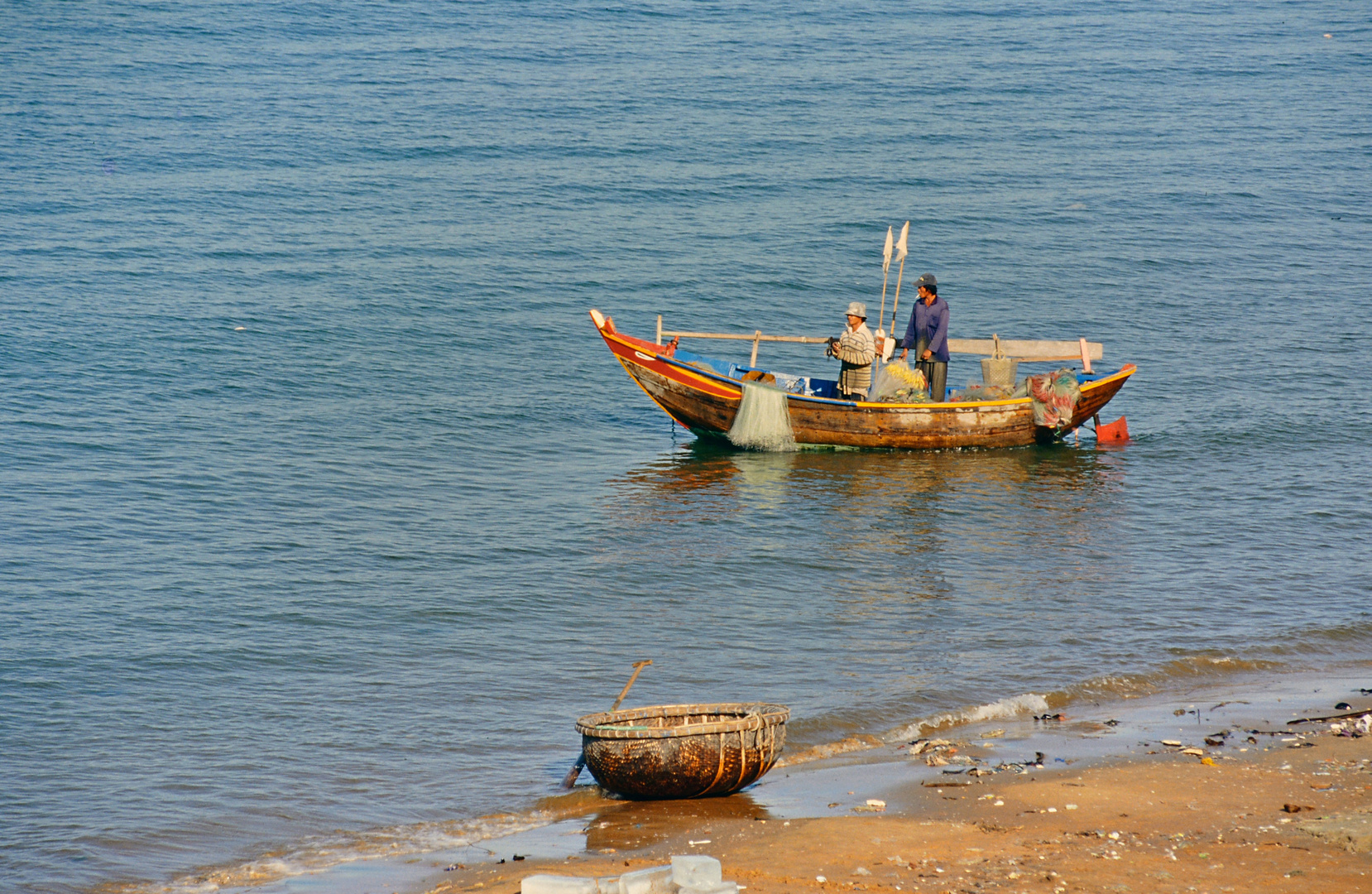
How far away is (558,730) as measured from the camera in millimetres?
8836

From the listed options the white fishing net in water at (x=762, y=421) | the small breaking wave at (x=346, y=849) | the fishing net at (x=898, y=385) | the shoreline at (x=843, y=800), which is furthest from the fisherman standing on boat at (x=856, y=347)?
the small breaking wave at (x=346, y=849)

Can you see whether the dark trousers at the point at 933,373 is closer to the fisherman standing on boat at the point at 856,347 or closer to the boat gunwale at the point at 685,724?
the fisherman standing on boat at the point at 856,347

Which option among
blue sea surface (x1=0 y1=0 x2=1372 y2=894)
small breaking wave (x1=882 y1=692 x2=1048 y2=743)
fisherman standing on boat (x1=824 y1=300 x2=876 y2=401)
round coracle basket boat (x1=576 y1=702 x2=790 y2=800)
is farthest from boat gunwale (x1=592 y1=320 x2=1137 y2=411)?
round coracle basket boat (x1=576 y1=702 x2=790 y2=800)

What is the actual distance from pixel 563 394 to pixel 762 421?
4.53 meters

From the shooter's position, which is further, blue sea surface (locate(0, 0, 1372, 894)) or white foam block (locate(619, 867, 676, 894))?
blue sea surface (locate(0, 0, 1372, 894))

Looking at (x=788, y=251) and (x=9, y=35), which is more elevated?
(x=9, y=35)

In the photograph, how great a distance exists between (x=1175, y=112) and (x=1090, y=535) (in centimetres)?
2924

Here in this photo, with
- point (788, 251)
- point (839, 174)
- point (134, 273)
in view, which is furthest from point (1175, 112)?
point (134, 273)

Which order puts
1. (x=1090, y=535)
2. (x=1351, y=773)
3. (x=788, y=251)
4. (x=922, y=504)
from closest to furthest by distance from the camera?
(x=1351, y=773)
(x=1090, y=535)
(x=922, y=504)
(x=788, y=251)

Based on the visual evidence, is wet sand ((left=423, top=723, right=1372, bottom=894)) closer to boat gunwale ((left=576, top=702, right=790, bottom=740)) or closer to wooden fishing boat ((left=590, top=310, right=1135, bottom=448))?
boat gunwale ((left=576, top=702, right=790, bottom=740))

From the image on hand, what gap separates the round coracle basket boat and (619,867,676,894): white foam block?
1.52 meters

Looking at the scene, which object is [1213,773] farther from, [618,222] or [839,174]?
[839,174]

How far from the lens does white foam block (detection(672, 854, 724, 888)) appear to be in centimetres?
550

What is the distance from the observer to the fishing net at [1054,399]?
16344 mm
